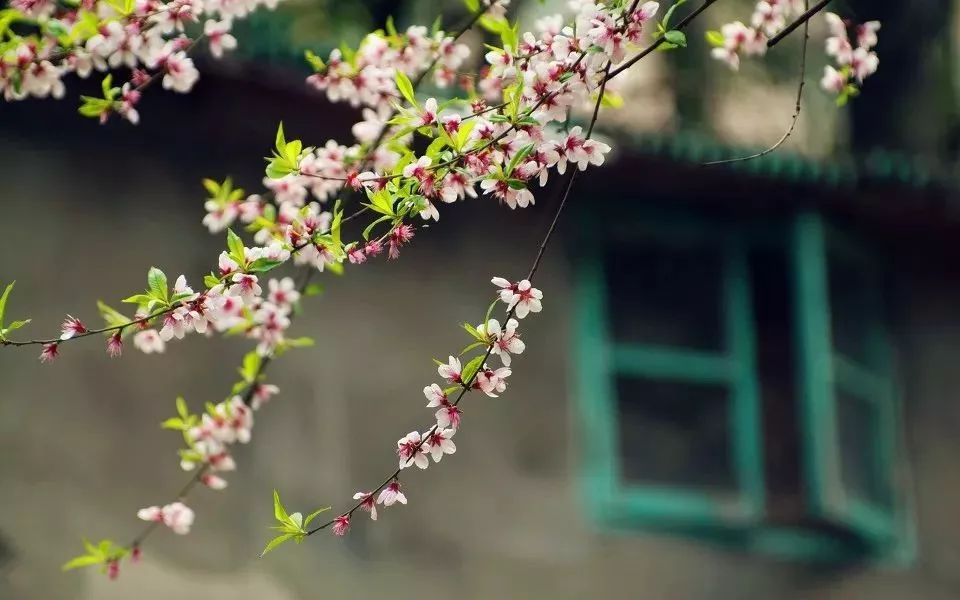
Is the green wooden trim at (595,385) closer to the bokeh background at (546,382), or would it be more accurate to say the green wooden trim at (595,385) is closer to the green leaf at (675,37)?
the bokeh background at (546,382)

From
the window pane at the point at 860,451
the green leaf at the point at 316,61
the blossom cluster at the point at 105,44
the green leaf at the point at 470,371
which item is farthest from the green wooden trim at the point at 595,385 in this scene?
the green leaf at the point at 470,371

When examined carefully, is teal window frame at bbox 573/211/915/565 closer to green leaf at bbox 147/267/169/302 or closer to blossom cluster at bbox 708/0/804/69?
blossom cluster at bbox 708/0/804/69

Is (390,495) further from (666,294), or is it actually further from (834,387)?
(666,294)

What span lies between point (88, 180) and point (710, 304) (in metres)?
2.91

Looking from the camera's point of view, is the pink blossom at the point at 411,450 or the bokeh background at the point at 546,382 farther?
the bokeh background at the point at 546,382

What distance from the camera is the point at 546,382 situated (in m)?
6.48

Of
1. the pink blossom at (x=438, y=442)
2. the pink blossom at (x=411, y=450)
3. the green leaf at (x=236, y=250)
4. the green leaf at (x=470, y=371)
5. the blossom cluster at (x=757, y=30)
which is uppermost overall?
the blossom cluster at (x=757, y=30)

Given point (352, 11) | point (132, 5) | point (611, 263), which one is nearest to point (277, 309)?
point (132, 5)

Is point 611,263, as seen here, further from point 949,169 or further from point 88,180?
point 88,180

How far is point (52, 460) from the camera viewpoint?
18.1ft

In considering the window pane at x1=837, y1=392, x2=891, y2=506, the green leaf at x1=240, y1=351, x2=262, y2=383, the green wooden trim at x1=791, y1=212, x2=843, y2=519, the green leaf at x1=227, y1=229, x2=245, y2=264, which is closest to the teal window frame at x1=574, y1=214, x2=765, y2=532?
the green wooden trim at x1=791, y1=212, x2=843, y2=519

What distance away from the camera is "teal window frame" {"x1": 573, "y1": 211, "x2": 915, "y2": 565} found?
629 cm

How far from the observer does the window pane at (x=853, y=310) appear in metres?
6.74

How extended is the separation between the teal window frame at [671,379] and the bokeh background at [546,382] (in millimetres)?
13
